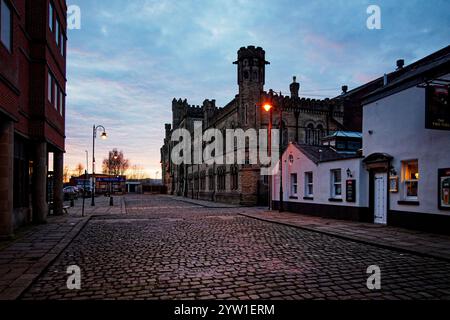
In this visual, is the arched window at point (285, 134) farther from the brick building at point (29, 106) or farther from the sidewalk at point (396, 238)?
the brick building at point (29, 106)

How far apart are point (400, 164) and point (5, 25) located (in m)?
15.5

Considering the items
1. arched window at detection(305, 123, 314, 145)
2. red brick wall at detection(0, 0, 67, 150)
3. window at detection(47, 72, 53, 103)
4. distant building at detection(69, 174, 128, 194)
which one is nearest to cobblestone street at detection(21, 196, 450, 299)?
red brick wall at detection(0, 0, 67, 150)

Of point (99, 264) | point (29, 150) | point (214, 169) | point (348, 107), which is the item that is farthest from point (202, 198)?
point (99, 264)

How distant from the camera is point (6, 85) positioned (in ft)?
36.6

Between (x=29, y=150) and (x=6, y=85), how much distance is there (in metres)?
7.57

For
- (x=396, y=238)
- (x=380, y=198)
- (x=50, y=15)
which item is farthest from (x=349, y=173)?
(x=50, y=15)

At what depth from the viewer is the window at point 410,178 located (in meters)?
14.3

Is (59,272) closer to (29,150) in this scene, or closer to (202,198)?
(29,150)

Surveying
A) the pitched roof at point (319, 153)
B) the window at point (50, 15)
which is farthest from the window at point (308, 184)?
the window at point (50, 15)

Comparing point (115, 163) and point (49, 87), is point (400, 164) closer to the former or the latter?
point (49, 87)

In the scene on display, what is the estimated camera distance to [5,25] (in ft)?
37.3

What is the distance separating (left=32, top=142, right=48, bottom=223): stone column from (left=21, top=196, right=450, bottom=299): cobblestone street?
6.12 m

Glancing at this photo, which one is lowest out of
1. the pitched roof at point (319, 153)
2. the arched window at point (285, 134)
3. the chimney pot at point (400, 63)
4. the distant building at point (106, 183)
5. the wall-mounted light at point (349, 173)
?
the distant building at point (106, 183)

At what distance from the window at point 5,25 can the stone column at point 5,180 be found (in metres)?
2.59
